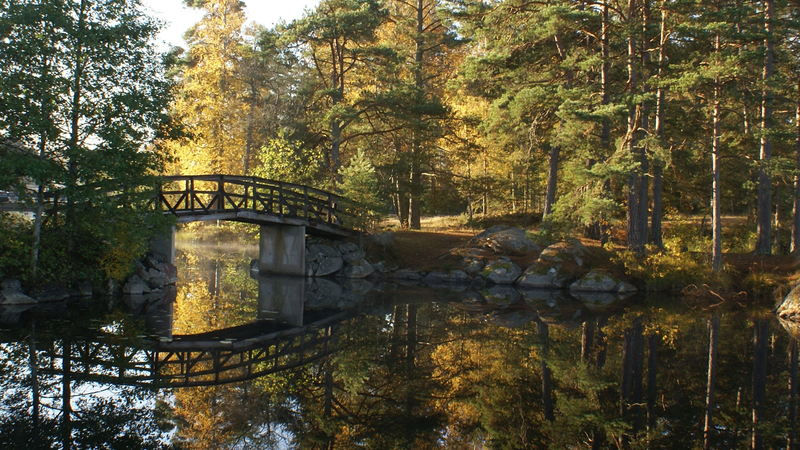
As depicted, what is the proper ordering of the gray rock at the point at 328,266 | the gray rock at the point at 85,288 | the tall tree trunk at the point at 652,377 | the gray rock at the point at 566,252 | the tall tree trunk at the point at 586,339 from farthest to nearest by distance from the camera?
the gray rock at the point at 328,266 → the gray rock at the point at 566,252 → the gray rock at the point at 85,288 → the tall tree trunk at the point at 586,339 → the tall tree trunk at the point at 652,377

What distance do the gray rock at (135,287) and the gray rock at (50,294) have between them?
1.59m

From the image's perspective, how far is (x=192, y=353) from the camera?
9.67 m

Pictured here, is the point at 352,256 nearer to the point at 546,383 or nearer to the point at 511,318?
the point at 511,318

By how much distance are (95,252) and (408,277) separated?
33.3 ft

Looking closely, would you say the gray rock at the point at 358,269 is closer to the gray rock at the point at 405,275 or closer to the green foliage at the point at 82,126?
the gray rock at the point at 405,275

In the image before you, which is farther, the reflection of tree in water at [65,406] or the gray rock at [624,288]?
the gray rock at [624,288]

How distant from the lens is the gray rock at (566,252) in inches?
783

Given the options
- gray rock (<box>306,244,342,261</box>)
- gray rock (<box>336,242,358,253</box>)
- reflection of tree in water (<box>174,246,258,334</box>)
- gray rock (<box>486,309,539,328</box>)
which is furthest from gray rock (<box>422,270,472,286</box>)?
reflection of tree in water (<box>174,246,258,334</box>)

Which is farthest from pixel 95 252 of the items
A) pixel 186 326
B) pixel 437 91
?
pixel 437 91

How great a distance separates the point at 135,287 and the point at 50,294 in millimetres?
2307

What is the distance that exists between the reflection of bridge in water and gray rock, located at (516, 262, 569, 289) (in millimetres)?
8735

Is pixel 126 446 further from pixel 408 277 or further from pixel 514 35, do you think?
pixel 514 35

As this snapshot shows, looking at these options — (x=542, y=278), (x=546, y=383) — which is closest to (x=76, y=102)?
(x=546, y=383)

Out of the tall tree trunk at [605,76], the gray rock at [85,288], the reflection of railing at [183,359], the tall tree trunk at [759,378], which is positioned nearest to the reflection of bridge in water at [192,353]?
the reflection of railing at [183,359]
